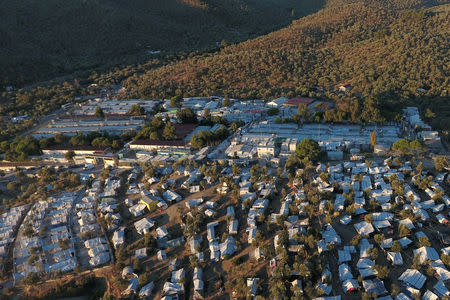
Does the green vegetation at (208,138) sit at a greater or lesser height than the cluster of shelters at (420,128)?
greater

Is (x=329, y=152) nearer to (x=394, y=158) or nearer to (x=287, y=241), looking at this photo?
(x=394, y=158)

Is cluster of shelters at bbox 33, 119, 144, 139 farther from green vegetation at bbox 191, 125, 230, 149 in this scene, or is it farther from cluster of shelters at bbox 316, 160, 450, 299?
cluster of shelters at bbox 316, 160, 450, 299

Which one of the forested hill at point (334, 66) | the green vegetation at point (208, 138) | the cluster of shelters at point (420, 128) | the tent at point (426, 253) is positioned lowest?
the tent at point (426, 253)

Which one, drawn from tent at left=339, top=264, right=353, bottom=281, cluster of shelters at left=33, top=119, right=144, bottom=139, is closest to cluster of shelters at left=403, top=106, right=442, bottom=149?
tent at left=339, top=264, right=353, bottom=281

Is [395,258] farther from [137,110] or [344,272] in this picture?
[137,110]

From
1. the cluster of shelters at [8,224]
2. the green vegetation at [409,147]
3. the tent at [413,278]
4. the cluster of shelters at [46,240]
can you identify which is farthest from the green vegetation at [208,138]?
the tent at [413,278]

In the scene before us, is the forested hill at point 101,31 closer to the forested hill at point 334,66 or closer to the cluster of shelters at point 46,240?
the forested hill at point 334,66
